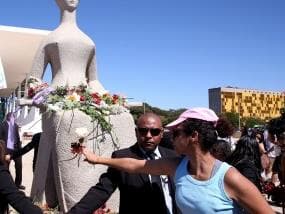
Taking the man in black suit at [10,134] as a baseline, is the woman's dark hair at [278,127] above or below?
above

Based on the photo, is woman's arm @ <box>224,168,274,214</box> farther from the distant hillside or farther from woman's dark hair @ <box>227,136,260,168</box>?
woman's dark hair @ <box>227,136,260,168</box>

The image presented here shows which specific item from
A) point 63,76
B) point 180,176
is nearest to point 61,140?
point 63,76

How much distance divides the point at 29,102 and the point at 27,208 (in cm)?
396

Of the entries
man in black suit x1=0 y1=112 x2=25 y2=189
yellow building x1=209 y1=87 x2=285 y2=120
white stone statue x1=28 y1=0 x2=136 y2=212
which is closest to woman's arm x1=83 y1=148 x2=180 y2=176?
white stone statue x1=28 y1=0 x2=136 y2=212

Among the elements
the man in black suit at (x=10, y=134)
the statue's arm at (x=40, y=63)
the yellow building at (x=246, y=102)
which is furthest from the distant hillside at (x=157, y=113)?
the yellow building at (x=246, y=102)

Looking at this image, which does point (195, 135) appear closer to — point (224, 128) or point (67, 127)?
point (224, 128)

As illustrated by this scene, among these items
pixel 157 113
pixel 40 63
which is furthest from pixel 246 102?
pixel 157 113

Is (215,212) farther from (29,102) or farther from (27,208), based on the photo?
(29,102)

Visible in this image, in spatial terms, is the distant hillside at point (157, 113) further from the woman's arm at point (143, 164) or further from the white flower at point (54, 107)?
the white flower at point (54, 107)

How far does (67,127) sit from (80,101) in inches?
16.1

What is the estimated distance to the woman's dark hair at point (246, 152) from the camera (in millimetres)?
4520

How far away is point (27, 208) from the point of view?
300 centimetres

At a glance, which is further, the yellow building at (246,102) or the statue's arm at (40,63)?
the yellow building at (246,102)

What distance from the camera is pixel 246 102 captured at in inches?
3546
